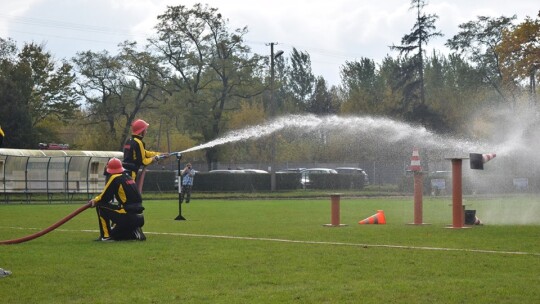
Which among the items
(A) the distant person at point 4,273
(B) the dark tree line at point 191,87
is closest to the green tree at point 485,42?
(B) the dark tree line at point 191,87

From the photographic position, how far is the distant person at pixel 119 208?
18.4 meters

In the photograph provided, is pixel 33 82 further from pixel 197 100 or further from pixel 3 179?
pixel 3 179

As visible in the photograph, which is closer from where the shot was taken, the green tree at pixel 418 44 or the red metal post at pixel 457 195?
the red metal post at pixel 457 195

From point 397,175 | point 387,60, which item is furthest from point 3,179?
point 387,60

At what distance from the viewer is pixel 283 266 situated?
13656 millimetres

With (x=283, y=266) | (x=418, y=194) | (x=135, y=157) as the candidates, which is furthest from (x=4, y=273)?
(x=418, y=194)

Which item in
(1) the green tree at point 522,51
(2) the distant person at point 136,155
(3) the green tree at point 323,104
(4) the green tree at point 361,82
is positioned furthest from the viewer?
(3) the green tree at point 323,104

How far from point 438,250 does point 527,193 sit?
37127 millimetres

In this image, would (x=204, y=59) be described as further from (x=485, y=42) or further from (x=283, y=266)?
(x=283, y=266)

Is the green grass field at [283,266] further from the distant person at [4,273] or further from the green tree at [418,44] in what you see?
the green tree at [418,44]

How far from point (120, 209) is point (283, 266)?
603 centimetres

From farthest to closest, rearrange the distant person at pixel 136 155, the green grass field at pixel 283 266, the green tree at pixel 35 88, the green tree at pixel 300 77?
the green tree at pixel 300 77
the green tree at pixel 35 88
the distant person at pixel 136 155
the green grass field at pixel 283 266

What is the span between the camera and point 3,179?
5269 centimetres

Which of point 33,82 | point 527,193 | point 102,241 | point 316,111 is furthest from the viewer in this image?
point 316,111
